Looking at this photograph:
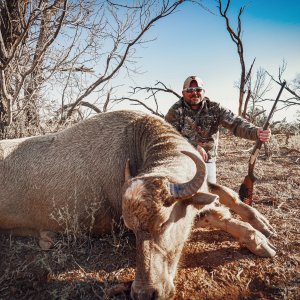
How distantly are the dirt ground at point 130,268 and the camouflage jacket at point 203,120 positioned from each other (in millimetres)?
1564

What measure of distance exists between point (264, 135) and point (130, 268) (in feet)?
8.61

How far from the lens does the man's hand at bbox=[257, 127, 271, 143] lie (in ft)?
13.8

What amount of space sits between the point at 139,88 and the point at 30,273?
10091mm

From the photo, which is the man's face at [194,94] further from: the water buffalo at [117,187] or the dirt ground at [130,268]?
the dirt ground at [130,268]

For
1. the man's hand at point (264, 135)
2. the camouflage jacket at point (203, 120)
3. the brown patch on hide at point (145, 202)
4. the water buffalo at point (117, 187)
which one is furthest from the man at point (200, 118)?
the brown patch on hide at point (145, 202)

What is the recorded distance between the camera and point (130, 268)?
9.89 feet

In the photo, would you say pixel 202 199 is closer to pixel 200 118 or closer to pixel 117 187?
pixel 117 187

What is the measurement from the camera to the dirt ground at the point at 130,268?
8.70 ft

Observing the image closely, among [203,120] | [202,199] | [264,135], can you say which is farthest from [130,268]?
Result: [203,120]

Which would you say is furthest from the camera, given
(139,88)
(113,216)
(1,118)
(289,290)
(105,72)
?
(139,88)

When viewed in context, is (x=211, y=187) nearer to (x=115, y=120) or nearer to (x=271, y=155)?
(x=115, y=120)

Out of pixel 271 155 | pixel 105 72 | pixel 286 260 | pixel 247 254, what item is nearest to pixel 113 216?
pixel 247 254

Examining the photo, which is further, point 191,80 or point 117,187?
point 191,80

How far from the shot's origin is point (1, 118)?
625 centimetres
